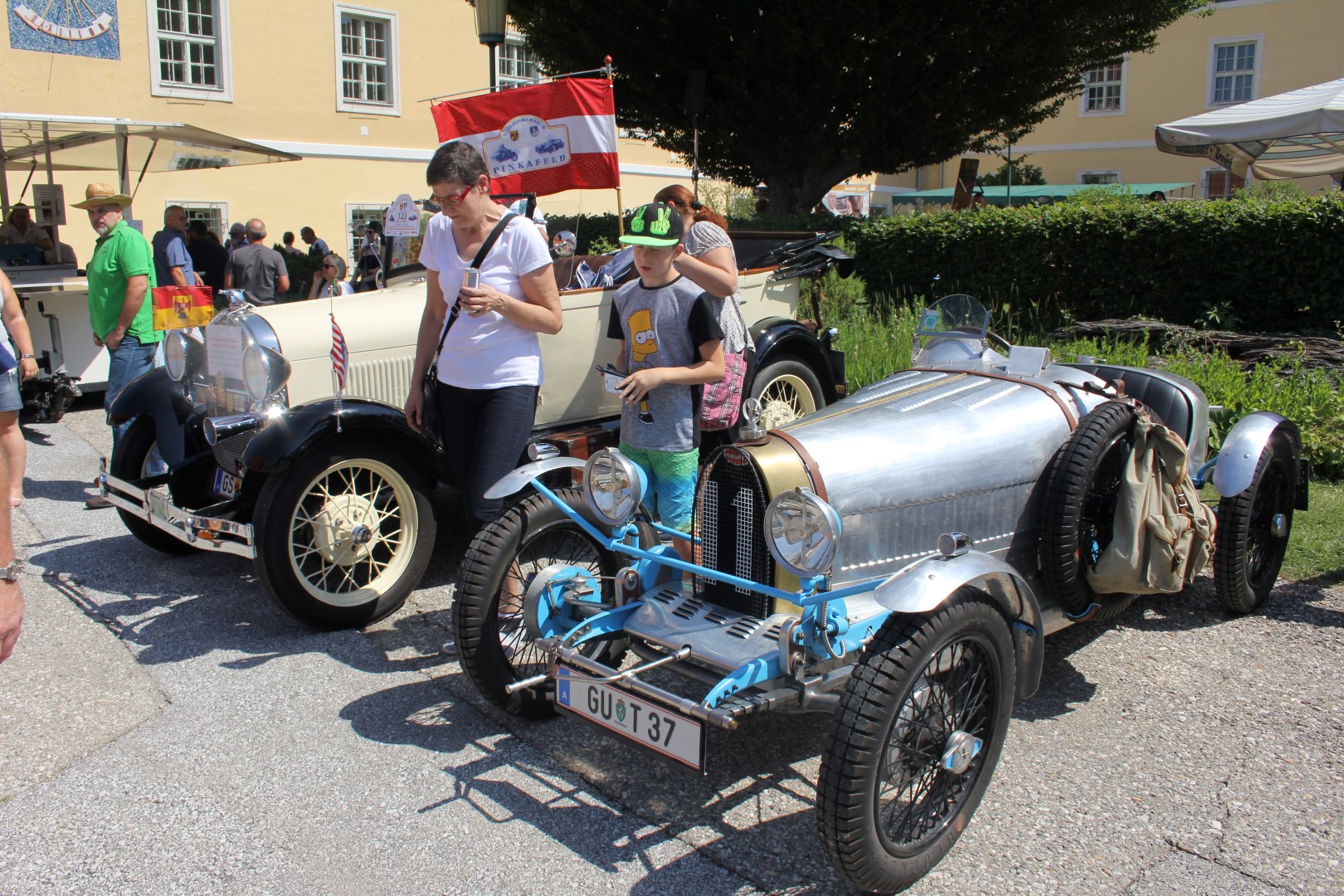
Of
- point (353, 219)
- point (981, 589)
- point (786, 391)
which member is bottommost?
point (981, 589)

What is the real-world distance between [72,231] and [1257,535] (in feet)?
56.5

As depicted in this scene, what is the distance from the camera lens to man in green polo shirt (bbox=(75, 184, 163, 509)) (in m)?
6.54

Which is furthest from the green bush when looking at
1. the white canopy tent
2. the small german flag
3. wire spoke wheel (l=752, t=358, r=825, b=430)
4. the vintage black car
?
the white canopy tent

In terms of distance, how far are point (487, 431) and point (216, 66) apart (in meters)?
16.8

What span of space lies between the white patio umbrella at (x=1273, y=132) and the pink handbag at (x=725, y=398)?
750cm

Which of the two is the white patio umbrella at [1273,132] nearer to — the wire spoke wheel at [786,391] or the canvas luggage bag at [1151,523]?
the wire spoke wheel at [786,391]

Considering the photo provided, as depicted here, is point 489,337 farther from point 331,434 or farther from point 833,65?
point 833,65

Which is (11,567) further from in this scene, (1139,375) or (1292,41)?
(1292,41)

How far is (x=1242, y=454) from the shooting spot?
415 centimetres

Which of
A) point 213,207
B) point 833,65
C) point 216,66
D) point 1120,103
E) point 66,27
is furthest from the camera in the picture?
point 1120,103

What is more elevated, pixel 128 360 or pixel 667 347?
pixel 667 347

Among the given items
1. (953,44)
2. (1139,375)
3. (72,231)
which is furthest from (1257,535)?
(72,231)

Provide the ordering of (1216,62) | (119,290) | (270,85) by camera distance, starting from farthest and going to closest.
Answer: (1216,62)
(270,85)
(119,290)

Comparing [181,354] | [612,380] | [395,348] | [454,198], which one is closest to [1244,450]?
[612,380]
